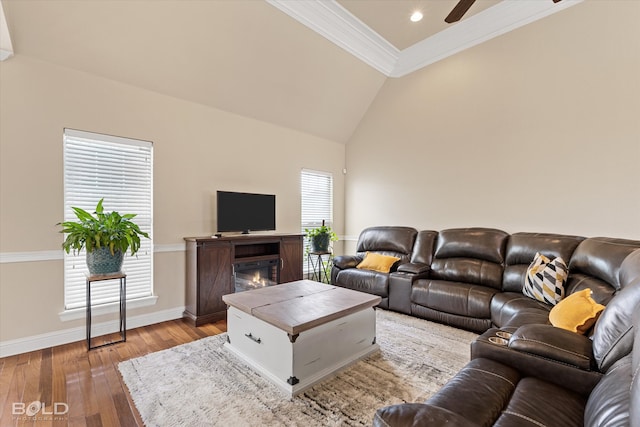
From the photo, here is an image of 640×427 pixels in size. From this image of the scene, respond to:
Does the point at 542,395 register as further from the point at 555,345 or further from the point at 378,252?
the point at 378,252

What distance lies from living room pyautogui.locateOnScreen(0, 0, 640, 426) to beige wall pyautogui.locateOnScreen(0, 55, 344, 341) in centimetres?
1

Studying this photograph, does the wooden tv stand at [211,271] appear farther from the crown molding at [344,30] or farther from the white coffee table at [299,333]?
the crown molding at [344,30]

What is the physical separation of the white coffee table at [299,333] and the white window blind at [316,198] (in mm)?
2564

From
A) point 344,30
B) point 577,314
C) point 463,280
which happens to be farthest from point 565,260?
point 344,30

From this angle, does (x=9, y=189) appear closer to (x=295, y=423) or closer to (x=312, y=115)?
(x=295, y=423)

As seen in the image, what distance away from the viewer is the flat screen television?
390cm

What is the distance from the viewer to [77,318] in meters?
2.95

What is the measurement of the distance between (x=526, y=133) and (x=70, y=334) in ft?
18.5

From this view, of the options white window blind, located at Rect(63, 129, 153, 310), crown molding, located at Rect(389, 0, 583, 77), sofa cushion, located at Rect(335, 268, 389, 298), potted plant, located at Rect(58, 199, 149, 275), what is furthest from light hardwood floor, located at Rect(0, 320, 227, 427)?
crown molding, located at Rect(389, 0, 583, 77)

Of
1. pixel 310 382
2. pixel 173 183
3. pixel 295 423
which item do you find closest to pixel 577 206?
pixel 310 382

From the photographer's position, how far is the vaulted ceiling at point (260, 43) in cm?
268

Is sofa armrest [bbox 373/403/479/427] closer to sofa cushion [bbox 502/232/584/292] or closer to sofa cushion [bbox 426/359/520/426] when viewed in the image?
sofa cushion [bbox 426/359/520/426]

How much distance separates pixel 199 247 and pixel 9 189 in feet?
5.64

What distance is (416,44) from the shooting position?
444cm
